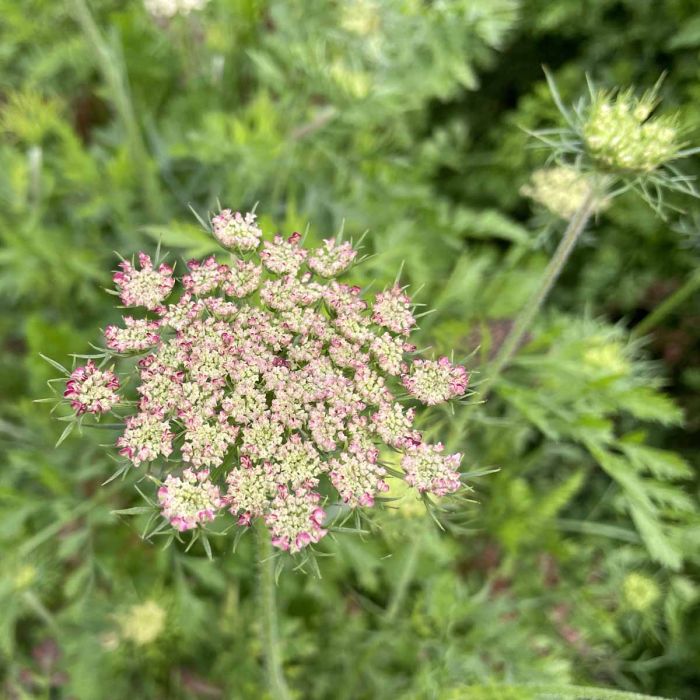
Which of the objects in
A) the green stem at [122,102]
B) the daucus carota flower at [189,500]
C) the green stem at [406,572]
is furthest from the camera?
the green stem at [406,572]

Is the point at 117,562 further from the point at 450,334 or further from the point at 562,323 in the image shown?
the point at 562,323

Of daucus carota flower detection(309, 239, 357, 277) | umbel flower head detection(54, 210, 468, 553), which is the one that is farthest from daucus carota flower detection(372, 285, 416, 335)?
daucus carota flower detection(309, 239, 357, 277)

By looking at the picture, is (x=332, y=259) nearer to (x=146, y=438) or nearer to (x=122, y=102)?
(x=146, y=438)

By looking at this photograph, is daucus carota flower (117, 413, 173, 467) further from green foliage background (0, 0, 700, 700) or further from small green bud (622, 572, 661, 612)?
small green bud (622, 572, 661, 612)

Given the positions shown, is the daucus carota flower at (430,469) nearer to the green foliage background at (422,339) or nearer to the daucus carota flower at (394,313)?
the daucus carota flower at (394,313)

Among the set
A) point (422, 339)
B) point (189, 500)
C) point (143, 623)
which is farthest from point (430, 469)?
point (143, 623)

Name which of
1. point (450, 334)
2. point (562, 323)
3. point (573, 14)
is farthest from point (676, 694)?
point (573, 14)

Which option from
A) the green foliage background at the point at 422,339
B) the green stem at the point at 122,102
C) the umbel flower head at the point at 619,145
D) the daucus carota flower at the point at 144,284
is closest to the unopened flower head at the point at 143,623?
the green foliage background at the point at 422,339
